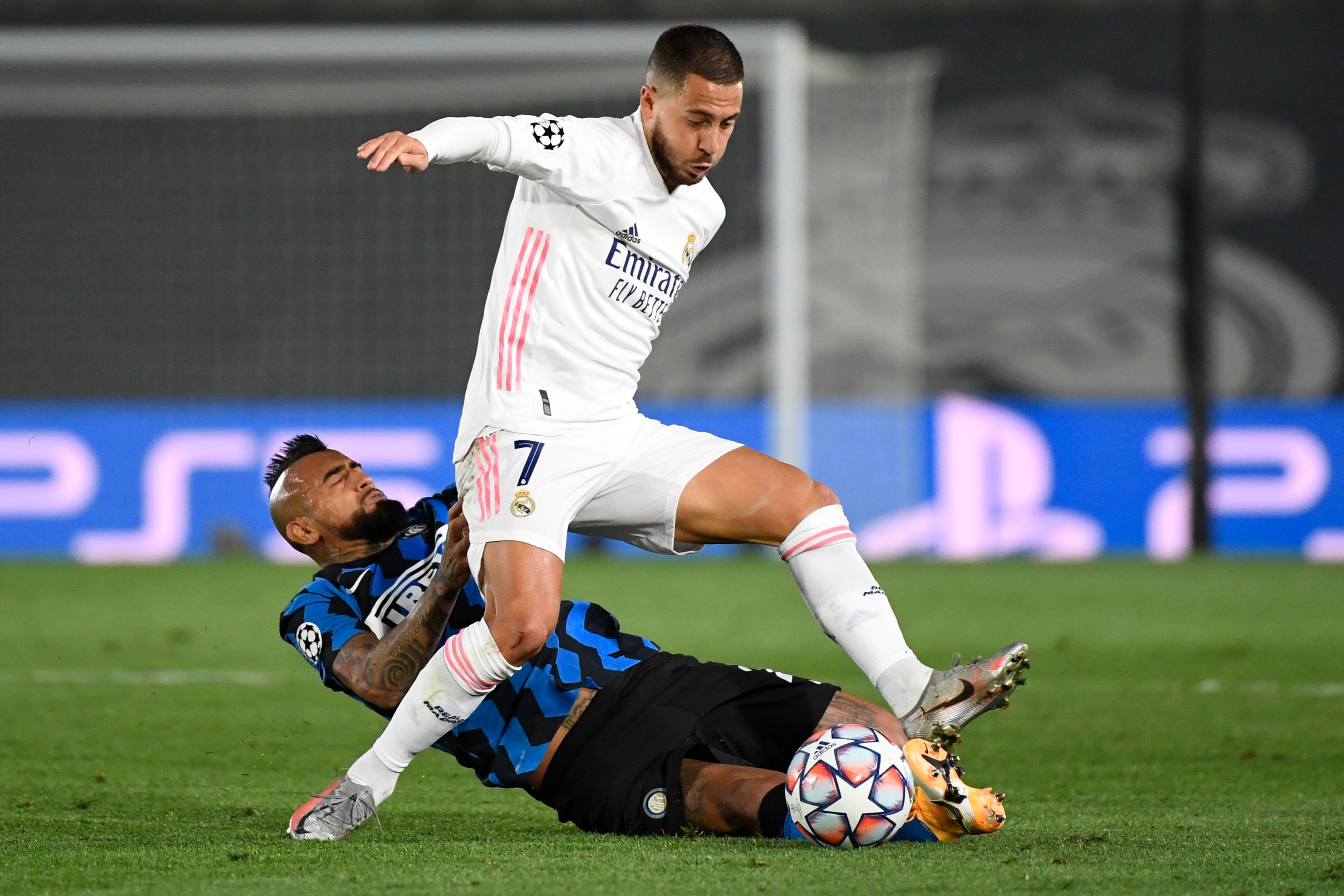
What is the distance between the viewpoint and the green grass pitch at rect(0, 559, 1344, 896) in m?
3.22

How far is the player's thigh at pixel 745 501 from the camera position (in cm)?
386

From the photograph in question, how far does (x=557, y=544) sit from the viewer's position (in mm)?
3727

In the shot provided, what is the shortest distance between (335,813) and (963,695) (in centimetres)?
142

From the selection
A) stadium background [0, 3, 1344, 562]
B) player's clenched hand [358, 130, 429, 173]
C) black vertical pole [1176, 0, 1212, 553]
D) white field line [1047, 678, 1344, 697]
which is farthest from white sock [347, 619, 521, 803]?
stadium background [0, 3, 1344, 562]

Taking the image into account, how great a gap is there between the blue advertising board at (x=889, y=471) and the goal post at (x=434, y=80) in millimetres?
702

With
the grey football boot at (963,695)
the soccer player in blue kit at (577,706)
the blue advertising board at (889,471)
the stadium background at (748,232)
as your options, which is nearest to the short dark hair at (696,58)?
the soccer player in blue kit at (577,706)

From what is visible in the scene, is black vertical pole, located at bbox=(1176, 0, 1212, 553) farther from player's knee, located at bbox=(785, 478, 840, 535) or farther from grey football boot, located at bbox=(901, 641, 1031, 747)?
grey football boot, located at bbox=(901, 641, 1031, 747)

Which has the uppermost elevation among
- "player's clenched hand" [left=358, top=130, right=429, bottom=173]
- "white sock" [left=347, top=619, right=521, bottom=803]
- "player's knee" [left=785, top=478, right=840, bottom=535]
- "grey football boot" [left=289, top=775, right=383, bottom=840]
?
"player's clenched hand" [left=358, top=130, right=429, bottom=173]

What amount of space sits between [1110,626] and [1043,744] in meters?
3.04

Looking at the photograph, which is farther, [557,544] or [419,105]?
[419,105]

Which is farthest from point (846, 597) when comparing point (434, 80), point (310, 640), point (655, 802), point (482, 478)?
point (434, 80)

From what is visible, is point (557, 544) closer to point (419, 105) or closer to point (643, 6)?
point (419, 105)

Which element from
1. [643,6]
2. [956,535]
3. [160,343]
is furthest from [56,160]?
[956,535]

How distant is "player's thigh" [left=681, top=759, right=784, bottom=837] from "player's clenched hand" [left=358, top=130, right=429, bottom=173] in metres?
1.47
